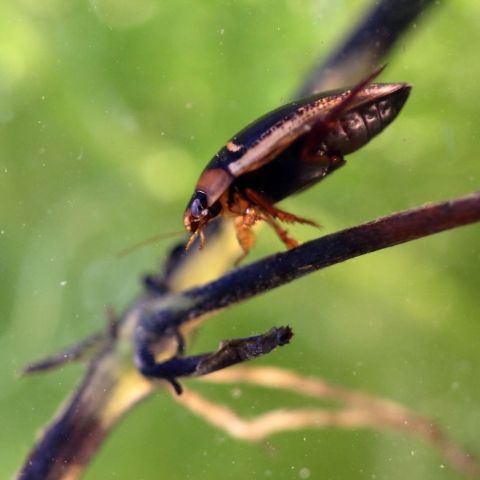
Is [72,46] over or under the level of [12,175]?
over

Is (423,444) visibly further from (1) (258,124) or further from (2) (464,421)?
(1) (258,124)

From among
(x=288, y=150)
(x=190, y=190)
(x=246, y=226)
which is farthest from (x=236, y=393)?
(x=288, y=150)

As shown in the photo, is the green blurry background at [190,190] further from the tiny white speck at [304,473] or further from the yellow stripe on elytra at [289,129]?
the yellow stripe on elytra at [289,129]

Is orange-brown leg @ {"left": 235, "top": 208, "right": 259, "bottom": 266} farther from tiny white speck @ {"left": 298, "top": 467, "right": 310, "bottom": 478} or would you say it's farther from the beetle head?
tiny white speck @ {"left": 298, "top": 467, "right": 310, "bottom": 478}

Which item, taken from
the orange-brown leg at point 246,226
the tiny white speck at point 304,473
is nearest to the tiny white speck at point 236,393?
the tiny white speck at point 304,473

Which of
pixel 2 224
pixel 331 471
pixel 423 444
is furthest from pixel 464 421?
pixel 2 224

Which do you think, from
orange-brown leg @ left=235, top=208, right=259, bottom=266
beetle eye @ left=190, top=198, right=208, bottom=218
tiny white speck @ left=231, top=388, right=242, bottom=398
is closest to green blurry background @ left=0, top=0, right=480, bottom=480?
tiny white speck @ left=231, top=388, right=242, bottom=398

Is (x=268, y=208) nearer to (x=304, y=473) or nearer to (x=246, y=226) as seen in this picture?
(x=246, y=226)
